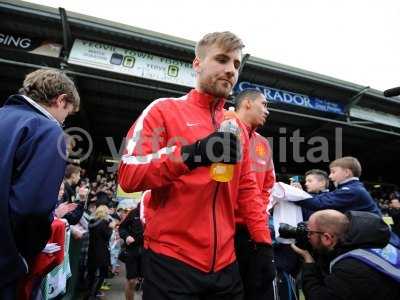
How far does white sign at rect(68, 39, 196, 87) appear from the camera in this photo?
356 inches

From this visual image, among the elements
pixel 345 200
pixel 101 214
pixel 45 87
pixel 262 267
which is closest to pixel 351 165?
pixel 345 200

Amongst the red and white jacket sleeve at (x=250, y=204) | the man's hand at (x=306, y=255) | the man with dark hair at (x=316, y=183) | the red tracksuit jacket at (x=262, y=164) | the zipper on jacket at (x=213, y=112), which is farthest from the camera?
the man with dark hair at (x=316, y=183)

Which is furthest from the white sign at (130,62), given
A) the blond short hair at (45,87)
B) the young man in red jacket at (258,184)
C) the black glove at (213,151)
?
the black glove at (213,151)

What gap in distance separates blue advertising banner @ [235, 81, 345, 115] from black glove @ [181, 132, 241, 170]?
9707 millimetres

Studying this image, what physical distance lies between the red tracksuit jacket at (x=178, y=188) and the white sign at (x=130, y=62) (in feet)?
26.5

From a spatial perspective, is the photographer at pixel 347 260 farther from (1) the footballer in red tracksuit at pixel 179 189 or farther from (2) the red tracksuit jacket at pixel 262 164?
(1) the footballer in red tracksuit at pixel 179 189

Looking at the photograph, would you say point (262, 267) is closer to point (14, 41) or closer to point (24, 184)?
point (24, 184)

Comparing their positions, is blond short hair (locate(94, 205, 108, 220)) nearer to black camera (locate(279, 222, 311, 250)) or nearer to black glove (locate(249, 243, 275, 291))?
black camera (locate(279, 222, 311, 250))

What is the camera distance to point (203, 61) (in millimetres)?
1829

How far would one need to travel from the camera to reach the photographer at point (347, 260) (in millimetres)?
2021

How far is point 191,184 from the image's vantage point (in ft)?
5.06

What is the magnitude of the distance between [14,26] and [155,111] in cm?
912

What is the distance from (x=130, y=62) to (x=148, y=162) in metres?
8.59

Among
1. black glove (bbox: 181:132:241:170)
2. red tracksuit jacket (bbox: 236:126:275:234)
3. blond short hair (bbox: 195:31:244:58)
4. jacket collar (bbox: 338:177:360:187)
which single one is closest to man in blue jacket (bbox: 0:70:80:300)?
black glove (bbox: 181:132:241:170)
